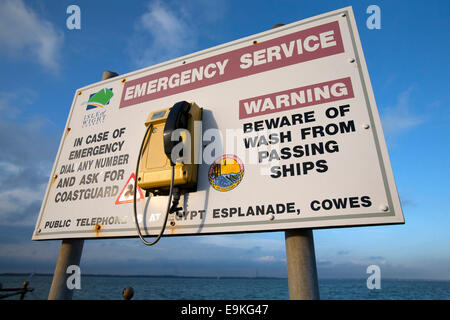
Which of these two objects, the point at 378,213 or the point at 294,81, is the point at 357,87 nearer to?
the point at 294,81

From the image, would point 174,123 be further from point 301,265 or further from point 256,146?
point 301,265

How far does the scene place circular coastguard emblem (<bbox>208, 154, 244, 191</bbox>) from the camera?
1475 millimetres

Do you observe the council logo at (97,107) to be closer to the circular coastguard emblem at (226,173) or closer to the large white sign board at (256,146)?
the large white sign board at (256,146)

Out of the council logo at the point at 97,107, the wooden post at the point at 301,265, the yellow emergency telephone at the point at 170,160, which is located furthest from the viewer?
the council logo at the point at 97,107

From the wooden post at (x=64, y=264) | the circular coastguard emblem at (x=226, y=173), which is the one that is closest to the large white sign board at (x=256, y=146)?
the circular coastguard emblem at (x=226, y=173)

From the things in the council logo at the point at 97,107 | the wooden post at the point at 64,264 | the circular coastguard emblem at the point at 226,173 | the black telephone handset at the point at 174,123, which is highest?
the council logo at the point at 97,107

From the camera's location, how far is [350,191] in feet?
3.99

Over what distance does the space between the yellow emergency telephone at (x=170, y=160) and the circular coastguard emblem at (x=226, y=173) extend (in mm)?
121

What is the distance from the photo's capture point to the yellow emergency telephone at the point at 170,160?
145cm

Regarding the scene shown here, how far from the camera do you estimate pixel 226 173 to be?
1.51m

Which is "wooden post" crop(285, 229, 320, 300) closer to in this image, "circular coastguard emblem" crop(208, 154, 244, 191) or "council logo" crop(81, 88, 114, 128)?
"circular coastguard emblem" crop(208, 154, 244, 191)

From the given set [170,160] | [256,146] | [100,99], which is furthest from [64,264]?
[256,146]

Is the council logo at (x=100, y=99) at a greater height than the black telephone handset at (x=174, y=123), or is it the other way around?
the council logo at (x=100, y=99)
